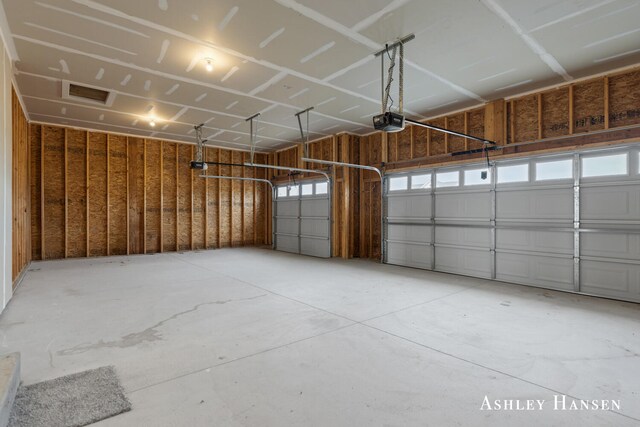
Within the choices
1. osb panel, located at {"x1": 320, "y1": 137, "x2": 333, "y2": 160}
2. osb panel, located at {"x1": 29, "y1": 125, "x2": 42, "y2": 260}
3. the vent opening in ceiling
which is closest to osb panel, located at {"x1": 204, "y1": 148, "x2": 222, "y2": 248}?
osb panel, located at {"x1": 320, "y1": 137, "x2": 333, "y2": 160}

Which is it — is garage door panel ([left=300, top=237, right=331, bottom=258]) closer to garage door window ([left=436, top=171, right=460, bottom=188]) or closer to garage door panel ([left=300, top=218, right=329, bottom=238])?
garage door panel ([left=300, top=218, right=329, bottom=238])

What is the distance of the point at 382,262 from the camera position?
7969mm

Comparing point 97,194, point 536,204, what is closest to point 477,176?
point 536,204

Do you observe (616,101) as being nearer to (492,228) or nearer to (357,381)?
(492,228)

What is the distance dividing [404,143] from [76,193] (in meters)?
8.75

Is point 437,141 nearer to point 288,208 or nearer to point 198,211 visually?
point 288,208

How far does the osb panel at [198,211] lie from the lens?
411 inches

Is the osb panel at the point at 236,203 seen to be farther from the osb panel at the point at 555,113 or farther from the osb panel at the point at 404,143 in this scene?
the osb panel at the point at 555,113

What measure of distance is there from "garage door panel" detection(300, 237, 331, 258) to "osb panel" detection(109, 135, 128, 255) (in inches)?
206

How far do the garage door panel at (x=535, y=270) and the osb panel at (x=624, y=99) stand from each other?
2.23m

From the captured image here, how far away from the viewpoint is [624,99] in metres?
4.70

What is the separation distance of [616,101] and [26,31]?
26.6 feet

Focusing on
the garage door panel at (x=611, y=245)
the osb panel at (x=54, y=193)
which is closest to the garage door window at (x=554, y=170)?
the garage door panel at (x=611, y=245)

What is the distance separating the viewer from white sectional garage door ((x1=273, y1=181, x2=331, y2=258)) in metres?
9.18
